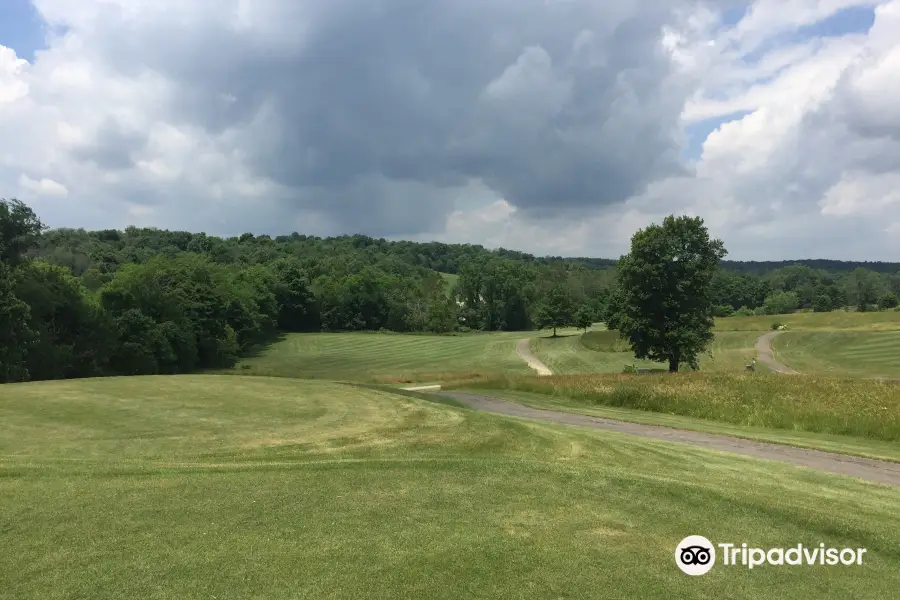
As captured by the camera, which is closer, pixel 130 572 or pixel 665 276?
pixel 130 572

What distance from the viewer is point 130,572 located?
238 inches

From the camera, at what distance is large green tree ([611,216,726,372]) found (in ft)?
161

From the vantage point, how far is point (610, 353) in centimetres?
7144

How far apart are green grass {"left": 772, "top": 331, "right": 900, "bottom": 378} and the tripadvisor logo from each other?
177 feet

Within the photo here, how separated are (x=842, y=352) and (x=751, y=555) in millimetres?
69550

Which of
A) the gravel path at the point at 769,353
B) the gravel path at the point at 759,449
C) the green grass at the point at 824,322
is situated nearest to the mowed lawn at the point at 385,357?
the gravel path at the point at 769,353

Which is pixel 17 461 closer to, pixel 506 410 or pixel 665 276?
pixel 506 410

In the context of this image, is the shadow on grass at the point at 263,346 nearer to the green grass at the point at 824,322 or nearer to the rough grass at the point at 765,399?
the rough grass at the point at 765,399

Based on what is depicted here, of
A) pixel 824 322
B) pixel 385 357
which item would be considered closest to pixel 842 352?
pixel 824 322

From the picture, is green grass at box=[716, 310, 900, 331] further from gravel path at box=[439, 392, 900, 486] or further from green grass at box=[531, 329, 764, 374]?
gravel path at box=[439, 392, 900, 486]

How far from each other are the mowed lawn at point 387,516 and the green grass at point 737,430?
610cm

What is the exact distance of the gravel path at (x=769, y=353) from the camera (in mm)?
58662

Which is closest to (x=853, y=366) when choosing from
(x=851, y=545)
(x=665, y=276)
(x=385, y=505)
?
(x=665, y=276)

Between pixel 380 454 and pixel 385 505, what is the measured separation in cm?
372
